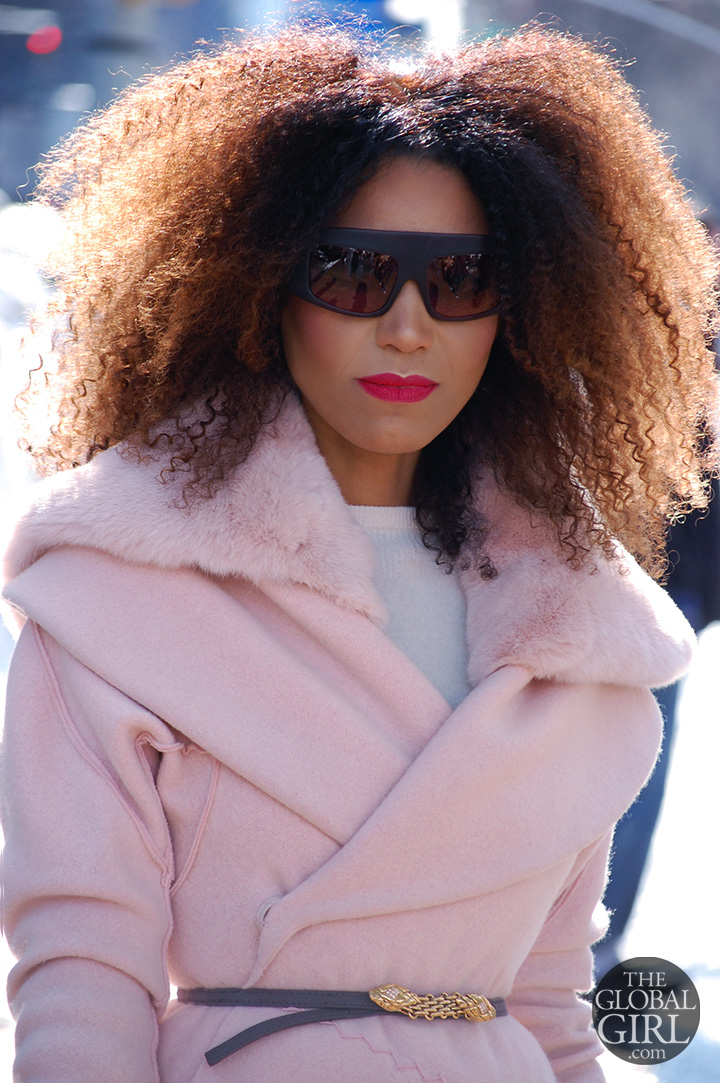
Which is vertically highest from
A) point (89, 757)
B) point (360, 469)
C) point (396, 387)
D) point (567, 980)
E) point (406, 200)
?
point (406, 200)

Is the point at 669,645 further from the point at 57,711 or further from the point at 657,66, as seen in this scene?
the point at 657,66

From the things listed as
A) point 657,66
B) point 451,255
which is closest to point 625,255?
point 451,255

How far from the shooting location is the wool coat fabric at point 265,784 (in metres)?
1.31

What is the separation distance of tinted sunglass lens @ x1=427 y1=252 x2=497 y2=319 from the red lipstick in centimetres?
9

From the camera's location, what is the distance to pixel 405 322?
1493 mm

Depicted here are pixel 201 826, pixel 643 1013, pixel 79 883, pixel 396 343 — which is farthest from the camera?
pixel 643 1013

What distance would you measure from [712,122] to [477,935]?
12911 mm

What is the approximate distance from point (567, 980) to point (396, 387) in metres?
0.87

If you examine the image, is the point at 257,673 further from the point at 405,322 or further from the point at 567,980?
the point at 567,980

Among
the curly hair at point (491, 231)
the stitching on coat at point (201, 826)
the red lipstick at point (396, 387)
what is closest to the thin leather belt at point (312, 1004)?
the stitching on coat at point (201, 826)

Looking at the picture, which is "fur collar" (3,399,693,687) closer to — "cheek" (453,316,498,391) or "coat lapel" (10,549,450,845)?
"coat lapel" (10,549,450,845)

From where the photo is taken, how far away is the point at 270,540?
4.80 ft

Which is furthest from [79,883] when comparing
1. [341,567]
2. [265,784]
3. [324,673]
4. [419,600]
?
[419,600]

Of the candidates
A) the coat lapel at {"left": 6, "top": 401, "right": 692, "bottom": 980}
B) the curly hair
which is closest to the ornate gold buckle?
the coat lapel at {"left": 6, "top": 401, "right": 692, "bottom": 980}
